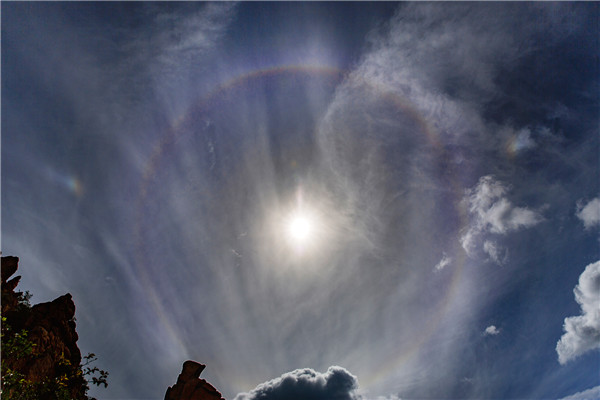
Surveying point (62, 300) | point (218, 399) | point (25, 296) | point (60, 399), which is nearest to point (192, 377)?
point (218, 399)

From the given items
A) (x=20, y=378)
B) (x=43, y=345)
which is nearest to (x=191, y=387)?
(x=43, y=345)

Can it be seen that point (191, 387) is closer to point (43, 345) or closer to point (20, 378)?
point (43, 345)

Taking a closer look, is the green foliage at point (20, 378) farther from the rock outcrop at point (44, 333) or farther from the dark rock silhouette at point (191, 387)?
the dark rock silhouette at point (191, 387)

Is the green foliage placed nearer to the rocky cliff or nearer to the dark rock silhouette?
the rocky cliff

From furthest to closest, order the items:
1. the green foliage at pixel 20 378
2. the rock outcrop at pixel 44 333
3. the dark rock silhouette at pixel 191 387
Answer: the dark rock silhouette at pixel 191 387 < the rock outcrop at pixel 44 333 < the green foliage at pixel 20 378

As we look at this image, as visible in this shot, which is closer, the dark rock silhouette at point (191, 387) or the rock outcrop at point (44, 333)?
the rock outcrop at point (44, 333)

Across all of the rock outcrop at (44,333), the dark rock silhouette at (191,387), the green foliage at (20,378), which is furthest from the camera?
the dark rock silhouette at (191,387)

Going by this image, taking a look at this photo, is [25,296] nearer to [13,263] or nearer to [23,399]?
[13,263]

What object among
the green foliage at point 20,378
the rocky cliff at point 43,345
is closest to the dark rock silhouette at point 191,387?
the rocky cliff at point 43,345
